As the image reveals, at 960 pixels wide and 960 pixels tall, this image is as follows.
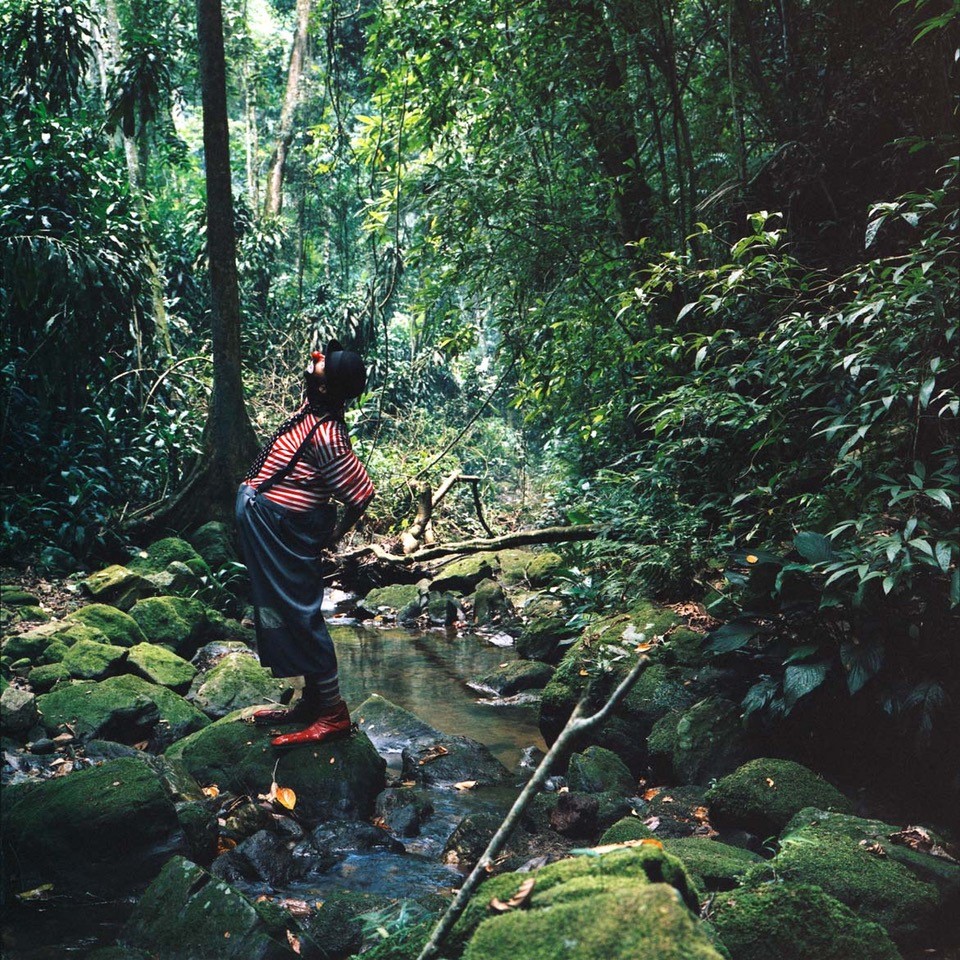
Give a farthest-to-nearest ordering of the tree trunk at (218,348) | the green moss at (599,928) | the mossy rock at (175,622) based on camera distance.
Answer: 1. the tree trunk at (218,348)
2. the mossy rock at (175,622)
3. the green moss at (599,928)

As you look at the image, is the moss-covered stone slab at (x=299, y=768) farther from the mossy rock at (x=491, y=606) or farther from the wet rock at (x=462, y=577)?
the wet rock at (x=462, y=577)

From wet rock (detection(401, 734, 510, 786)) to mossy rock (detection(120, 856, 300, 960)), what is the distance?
202 cm

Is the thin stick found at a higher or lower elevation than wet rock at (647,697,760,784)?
higher

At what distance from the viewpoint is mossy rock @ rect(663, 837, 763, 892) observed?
9.76 feet

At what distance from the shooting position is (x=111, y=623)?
6402mm

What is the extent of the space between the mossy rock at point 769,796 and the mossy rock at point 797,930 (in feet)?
4.41

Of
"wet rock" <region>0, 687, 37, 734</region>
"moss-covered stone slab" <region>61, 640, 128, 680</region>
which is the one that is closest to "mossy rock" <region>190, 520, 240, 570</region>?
"moss-covered stone slab" <region>61, 640, 128, 680</region>

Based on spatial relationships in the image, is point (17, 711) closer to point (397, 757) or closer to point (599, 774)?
point (397, 757)

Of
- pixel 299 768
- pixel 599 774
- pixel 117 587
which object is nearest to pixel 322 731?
pixel 299 768

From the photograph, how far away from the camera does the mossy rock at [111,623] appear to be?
247 inches

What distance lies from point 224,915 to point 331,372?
2.54 meters

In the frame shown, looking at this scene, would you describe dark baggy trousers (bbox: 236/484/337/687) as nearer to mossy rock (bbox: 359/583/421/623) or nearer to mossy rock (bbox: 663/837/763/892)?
mossy rock (bbox: 663/837/763/892)

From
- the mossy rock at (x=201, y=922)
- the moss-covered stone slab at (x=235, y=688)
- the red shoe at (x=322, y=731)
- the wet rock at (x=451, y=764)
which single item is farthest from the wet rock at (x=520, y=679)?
the mossy rock at (x=201, y=922)

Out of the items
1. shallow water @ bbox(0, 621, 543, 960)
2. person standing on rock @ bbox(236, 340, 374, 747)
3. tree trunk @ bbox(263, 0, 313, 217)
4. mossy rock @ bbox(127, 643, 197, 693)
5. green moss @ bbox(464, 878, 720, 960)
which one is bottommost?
shallow water @ bbox(0, 621, 543, 960)
